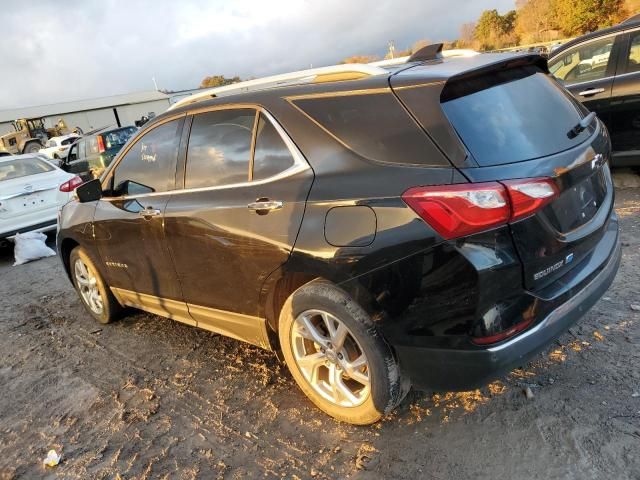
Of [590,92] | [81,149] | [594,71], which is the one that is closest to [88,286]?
[590,92]

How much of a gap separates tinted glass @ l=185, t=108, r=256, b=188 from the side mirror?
45.3 inches

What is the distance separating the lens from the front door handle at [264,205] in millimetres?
2645

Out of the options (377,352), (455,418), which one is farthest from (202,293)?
(455,418)

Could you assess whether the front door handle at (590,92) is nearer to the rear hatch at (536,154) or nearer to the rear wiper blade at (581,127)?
the rear wiper blade at (581,127)

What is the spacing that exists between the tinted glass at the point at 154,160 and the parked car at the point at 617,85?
482cm

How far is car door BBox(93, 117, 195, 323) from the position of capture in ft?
11.3

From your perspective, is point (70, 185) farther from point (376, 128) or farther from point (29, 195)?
point (376, 128)

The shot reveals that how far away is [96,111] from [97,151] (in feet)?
139

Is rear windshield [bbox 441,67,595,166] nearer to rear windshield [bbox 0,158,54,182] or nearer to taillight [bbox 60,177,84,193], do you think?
taillight [bbox 60,177,84,193]

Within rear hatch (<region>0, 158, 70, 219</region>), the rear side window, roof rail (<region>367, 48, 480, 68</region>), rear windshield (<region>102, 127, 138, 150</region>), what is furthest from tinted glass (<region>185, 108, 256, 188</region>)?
rear windshield (<region>102, 127, 138, 150</region>)

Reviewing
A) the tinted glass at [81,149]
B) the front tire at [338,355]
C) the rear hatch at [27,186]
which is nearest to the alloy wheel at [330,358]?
the front tire at [338,355]

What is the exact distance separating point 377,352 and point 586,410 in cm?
114

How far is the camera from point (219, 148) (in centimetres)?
310

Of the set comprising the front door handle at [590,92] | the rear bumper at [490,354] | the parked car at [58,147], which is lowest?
the parked car at [58,147]
